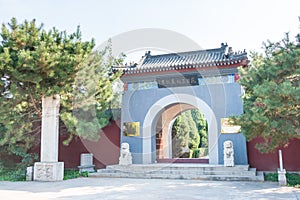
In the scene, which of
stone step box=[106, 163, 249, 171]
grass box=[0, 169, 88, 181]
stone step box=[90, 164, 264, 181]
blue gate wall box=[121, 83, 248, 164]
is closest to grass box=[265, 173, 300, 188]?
stone step box=[90, 164, 264, 181]

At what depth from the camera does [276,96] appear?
17.9 ft

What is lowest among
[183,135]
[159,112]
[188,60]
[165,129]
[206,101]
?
[183,135]

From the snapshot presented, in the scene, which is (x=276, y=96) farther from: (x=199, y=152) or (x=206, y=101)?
(x=199, y=152)

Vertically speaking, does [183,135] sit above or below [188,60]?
below

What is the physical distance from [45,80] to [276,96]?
5.81m

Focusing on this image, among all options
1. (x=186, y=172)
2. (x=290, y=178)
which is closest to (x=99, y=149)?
(x=186, y=172)

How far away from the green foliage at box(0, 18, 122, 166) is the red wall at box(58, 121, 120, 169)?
1.31 metres

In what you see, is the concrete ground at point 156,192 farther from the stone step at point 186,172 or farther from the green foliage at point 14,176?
the green foliage at point 14,176

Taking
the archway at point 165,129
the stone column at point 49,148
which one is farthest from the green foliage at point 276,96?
the stone column at point 49,148

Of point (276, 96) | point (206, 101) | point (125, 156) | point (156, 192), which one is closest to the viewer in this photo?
point (276, 96)

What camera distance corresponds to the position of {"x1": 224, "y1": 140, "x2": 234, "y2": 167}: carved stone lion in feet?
26.8

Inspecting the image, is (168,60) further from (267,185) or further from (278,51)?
(267,185)

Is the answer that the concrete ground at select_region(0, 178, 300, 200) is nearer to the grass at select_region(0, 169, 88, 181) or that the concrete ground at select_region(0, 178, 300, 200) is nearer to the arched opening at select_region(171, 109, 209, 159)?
the grass at select_region(0, 169, 88, 181)

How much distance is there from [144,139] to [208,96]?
107 inches
